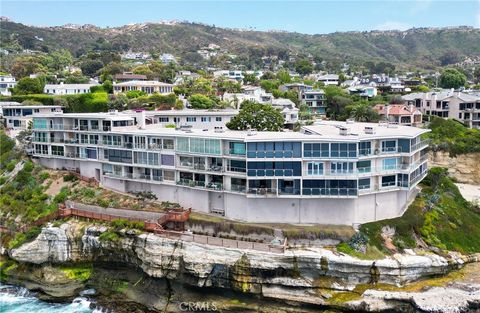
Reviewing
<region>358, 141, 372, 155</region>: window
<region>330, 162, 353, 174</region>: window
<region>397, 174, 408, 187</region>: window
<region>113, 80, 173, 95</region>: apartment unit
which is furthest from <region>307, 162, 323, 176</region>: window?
<region>113, 80, 173, 95</region>: apartment unit

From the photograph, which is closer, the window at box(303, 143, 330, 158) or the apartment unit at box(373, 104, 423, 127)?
the window at box(303, 143, 330, 158)


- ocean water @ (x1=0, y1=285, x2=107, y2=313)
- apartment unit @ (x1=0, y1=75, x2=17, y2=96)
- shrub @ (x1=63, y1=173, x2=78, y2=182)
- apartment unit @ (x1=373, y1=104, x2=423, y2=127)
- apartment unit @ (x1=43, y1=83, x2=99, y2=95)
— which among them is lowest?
ocean water @ (x1=0, y1=285, x2=107, y2=313)

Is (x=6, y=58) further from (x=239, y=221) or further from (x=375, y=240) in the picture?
(x=375, y=240)

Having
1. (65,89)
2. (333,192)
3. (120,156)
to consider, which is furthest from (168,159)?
(65,89)

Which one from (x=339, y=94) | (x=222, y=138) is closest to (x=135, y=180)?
(x=222, y=138)

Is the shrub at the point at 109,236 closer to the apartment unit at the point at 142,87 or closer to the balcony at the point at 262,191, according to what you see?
the balcony at the point at 262,191

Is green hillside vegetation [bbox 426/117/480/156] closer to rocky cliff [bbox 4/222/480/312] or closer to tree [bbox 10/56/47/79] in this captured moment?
rocky cliff [bbox 4/222/480/312]

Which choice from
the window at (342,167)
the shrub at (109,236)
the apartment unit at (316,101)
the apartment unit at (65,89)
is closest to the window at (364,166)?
the window at (342,167)
